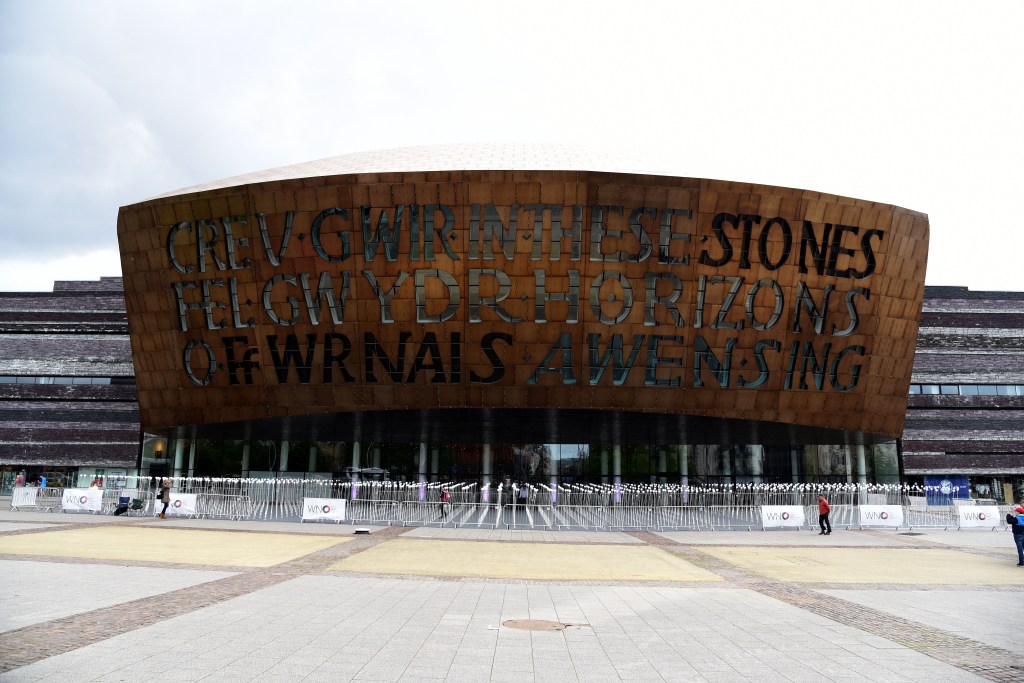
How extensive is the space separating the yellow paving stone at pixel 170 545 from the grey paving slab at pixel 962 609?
13.5m

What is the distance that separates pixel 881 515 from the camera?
34.6 metres

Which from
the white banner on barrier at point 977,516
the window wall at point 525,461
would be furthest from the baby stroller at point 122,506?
the white banner on barrier at point 977,516

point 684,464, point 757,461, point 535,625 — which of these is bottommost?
point 535,625

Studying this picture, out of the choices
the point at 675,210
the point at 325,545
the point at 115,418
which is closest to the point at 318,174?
the point at 675,210

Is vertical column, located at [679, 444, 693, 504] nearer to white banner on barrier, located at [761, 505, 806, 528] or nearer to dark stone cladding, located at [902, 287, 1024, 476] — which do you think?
white banner on barrier, located at [761, 505, 806, 528]

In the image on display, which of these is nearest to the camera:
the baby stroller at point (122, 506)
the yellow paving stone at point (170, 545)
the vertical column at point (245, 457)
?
the yellow paving stone at point (170, 545)

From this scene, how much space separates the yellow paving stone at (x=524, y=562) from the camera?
57.0ft

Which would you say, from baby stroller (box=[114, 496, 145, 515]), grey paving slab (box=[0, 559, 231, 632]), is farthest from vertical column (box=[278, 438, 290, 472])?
grey paving slab (box=[0, 559, 231, 632])

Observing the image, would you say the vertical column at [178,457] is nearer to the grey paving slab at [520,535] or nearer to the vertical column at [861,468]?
the grey paving slab at [520,535]

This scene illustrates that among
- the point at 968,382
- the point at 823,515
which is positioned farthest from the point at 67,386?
the point at 968,382

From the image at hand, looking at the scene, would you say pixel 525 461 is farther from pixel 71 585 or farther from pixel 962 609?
pixel 71 585

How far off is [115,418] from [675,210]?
1870 inches

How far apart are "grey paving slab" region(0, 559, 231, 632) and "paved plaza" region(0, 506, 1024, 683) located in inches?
2.6

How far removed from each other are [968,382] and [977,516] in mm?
33636
